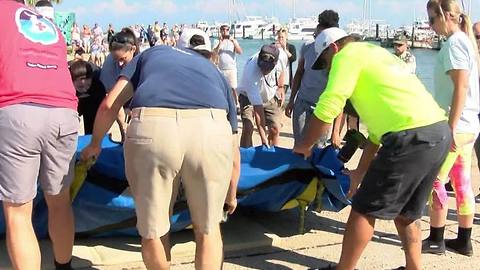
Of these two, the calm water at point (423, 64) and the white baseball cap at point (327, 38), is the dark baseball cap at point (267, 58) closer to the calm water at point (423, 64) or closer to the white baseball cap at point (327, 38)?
the calm water at point (423, 64)

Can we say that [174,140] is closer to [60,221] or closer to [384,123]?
[60,221]

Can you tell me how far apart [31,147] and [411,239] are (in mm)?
2152

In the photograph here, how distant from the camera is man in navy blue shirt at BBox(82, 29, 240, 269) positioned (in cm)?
306

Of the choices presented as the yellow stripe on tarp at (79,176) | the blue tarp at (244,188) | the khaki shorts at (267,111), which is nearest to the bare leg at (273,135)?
the khaki shorts at (267,111)

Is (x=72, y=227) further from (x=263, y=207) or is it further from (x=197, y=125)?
(x=263, y=207)

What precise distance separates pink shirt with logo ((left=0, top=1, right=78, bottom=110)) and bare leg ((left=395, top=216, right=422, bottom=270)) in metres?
1.97

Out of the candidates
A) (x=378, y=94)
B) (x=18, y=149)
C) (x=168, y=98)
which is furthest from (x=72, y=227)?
(x=378, y=94)

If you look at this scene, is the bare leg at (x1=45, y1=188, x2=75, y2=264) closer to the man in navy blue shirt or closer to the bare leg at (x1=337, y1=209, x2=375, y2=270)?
the man in navy blue shirt

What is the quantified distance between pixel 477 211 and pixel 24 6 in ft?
13.3

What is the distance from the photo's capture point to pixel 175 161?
3.06 metres

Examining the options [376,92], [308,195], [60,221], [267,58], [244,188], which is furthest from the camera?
[267,58]

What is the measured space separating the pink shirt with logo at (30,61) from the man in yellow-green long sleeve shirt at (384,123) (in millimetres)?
1360

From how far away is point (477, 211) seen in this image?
5.46m

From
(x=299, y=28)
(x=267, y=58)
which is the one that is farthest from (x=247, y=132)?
(x=299, y=28)
